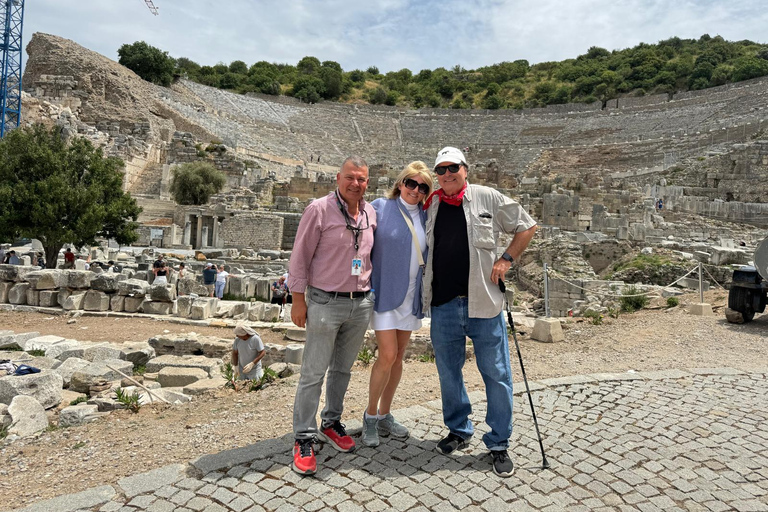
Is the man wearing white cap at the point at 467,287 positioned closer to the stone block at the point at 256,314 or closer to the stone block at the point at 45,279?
the stone block at the point at 256,314

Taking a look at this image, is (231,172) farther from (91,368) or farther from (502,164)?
(91,368)

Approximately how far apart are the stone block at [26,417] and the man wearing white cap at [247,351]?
194 cm

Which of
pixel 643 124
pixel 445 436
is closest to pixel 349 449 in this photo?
pixel 445 436

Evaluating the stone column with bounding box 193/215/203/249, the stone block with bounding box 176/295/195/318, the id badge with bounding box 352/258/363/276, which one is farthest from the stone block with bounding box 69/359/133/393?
the stone column with bounding box 193/215/203/249

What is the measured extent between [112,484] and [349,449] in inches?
54.9

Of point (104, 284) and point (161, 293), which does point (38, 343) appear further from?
point (104, 284)

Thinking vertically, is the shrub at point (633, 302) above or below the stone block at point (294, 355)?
above

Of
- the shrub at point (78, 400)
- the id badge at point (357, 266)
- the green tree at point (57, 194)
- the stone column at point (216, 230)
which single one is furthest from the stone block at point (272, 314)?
the stone column at point (216, 230)

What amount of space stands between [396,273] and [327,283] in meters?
0.45

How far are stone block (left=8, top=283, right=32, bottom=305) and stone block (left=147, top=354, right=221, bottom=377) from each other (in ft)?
20.6

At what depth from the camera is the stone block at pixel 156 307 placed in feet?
36.6

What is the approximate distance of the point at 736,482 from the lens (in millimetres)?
3057

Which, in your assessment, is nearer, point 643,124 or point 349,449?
point 349,449

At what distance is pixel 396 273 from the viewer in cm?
331
